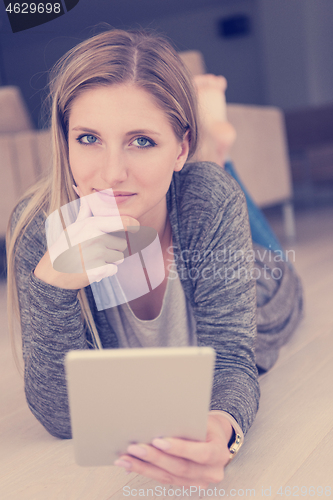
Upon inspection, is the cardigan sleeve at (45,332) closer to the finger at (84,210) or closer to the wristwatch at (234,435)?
the finger at (84,210)

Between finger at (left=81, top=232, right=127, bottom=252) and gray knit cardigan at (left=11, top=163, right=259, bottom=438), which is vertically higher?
finger at (left=81, top=232, right=127, bottom=252)

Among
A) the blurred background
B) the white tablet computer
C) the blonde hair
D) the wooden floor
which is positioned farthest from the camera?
the blurred background

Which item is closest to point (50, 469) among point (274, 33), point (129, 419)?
point (129, 419)

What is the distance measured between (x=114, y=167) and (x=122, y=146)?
0.11 ft

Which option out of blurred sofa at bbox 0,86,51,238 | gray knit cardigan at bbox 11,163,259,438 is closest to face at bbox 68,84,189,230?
gray knit cardigan at bbox 11,163,259,438

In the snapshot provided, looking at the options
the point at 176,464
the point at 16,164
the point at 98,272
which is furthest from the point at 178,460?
the point at 16,164

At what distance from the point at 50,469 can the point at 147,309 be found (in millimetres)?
308

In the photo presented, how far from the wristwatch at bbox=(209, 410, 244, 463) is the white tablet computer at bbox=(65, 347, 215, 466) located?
0.12 metres

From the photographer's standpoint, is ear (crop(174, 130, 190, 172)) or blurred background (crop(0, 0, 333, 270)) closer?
ear (crop(174, 130, 190, 172))

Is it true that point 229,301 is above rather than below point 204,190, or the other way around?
below

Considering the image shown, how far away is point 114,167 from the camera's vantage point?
0.66 metres

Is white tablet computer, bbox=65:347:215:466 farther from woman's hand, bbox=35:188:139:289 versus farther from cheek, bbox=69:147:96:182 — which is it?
cheek, bbox=69:147:96:182

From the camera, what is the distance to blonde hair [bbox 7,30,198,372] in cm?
70

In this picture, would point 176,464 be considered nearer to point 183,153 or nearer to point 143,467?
point 143,467
